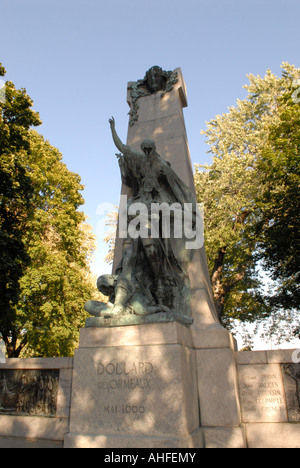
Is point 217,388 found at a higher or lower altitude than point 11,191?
lower

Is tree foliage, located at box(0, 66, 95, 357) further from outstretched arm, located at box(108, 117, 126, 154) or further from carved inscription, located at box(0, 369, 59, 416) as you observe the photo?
outstretched arm, located at box(108, 117, 126, 154)

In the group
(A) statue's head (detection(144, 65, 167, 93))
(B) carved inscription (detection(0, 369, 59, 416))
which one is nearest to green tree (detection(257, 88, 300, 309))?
(A) statue's head (detection(144, 65, 167, 93))

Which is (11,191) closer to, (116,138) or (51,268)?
(51,268)

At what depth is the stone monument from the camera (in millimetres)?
4246

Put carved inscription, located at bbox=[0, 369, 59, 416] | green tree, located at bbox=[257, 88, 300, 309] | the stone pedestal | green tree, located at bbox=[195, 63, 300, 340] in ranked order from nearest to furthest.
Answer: the stone pedestal < carved inscription, located at bbox=[0, 369, 59, 416] < green tree, located at bbox=[257, 88, 300, 309] < green tree, located at bbox=[195, 63, 300, 340]

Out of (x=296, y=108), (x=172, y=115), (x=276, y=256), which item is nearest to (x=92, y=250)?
(x=276, y=256)

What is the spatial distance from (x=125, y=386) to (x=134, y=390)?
13 cm

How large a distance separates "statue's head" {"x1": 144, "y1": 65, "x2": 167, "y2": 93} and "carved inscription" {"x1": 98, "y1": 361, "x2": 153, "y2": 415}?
20.5 feet

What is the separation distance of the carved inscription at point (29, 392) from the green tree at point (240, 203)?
1237 centimetres

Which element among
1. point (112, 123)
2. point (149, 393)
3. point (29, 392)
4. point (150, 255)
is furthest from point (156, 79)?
point (29, 392)

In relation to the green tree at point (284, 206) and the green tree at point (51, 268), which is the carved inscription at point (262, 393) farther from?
the green tree at point (51, 268)

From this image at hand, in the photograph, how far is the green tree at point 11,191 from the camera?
1164 centimetres

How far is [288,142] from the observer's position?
54.1 feet

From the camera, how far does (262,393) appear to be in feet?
17.5
